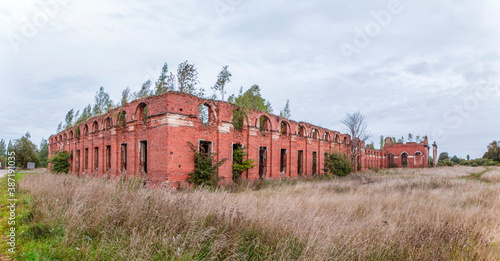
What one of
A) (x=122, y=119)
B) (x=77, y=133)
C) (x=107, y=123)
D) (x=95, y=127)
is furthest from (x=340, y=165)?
(x=77, y=133)

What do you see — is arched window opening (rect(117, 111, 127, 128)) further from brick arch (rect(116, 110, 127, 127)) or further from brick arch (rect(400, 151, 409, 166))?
brick arch (rect(400, 151, 409, 166))

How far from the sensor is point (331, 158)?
23.9 metres

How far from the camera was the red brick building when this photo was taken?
528 inches

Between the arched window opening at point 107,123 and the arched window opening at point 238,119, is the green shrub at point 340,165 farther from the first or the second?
the arched window opening at point 107,123

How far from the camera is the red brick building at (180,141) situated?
44.0 ft

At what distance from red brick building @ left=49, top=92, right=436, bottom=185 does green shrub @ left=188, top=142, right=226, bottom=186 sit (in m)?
0.31

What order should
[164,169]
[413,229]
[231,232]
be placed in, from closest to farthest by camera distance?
[231,232]
[413,229]
[164,169]

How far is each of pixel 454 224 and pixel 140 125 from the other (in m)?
14.4

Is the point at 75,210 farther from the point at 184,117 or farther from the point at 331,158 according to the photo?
the point at 331,158

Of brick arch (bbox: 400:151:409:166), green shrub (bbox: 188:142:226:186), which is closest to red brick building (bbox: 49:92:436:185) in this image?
green shrub (bbox: 188:142:226:186)

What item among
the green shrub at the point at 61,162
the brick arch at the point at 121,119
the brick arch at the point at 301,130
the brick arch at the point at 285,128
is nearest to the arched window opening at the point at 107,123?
the brick arch at the point at 121,119

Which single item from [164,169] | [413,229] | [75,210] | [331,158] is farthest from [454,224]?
[331,158]

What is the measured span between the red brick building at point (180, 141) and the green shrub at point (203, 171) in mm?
306

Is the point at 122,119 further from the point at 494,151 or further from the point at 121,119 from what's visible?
the point at 494,151
